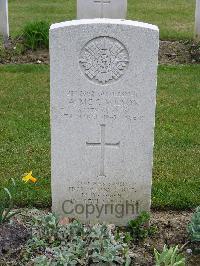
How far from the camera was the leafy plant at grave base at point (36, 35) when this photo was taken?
9.56 meters

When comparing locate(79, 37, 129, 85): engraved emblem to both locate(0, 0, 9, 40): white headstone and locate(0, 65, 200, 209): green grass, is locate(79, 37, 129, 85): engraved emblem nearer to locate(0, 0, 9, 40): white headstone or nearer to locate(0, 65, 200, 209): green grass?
locate(0, 65, 200, 209): green grass

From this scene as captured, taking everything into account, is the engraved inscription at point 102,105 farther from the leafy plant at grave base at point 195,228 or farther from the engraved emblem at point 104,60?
the leafy plant at grave base at point 195,228

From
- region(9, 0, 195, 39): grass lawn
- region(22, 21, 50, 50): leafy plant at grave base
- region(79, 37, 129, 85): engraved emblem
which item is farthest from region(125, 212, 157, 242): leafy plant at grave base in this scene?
region(9, 0, 195, 39): grass lawn

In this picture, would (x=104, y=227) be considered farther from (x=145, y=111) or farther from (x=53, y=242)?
(x=145, y=111)

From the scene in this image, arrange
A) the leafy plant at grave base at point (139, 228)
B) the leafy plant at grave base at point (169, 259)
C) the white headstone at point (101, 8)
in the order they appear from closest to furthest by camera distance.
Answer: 1. the leafy plant at grave base at point (169, 259)
2. the leafy plant at grave base at point (139, 228)
3. the white headstone at point (101, 8)

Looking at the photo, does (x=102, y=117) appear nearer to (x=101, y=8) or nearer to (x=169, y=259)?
(x=169, y=259)

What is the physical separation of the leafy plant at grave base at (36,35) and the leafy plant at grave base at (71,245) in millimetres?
5580

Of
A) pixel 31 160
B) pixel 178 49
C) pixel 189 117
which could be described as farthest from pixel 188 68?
pixel 31 160

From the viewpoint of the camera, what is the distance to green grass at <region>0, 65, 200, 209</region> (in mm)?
5301

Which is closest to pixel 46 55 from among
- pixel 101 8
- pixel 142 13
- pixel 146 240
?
pixel 101 8

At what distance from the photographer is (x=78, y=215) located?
4.58 m

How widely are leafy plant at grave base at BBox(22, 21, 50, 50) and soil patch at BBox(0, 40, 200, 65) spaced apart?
0.10 meters

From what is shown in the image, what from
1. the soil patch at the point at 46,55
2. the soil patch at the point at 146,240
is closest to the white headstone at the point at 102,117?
the soil patch at the point at 146,240

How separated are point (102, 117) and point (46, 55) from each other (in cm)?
544
